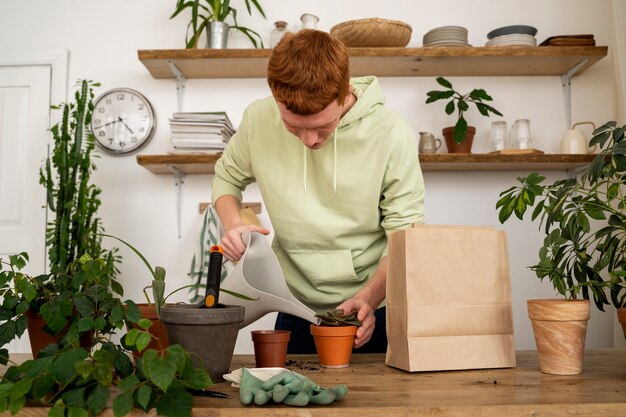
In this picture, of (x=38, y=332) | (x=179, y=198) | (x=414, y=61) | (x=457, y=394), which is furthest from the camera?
(x=179, y=198)

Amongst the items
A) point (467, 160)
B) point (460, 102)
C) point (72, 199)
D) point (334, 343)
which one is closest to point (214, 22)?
point (72, 199)

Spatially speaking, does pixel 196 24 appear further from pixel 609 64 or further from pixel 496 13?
pixel 609 64

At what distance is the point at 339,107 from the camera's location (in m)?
1.43

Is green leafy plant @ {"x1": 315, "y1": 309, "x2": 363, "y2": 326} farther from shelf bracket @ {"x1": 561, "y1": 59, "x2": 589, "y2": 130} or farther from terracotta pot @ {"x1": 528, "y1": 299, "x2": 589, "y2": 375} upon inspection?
shelf bracket @ {"x1": 561, "y1": 59, "x2": 589, "y2": 130}

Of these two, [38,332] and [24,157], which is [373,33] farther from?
[38,332]

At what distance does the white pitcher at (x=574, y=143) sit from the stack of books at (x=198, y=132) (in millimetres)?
1596

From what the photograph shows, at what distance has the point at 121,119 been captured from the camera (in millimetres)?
3197

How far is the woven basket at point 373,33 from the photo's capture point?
284 cm

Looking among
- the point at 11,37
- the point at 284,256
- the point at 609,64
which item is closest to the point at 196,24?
the point at 11,37

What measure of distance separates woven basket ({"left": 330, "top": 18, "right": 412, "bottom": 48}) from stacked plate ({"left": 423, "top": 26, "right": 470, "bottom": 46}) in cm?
12

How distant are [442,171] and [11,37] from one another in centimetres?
235

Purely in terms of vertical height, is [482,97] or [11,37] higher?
[11,37]

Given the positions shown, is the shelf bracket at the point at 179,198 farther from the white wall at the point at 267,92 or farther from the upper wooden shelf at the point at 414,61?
the upper wooden shelf at the point at 414,61

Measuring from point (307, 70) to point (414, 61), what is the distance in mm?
1792
